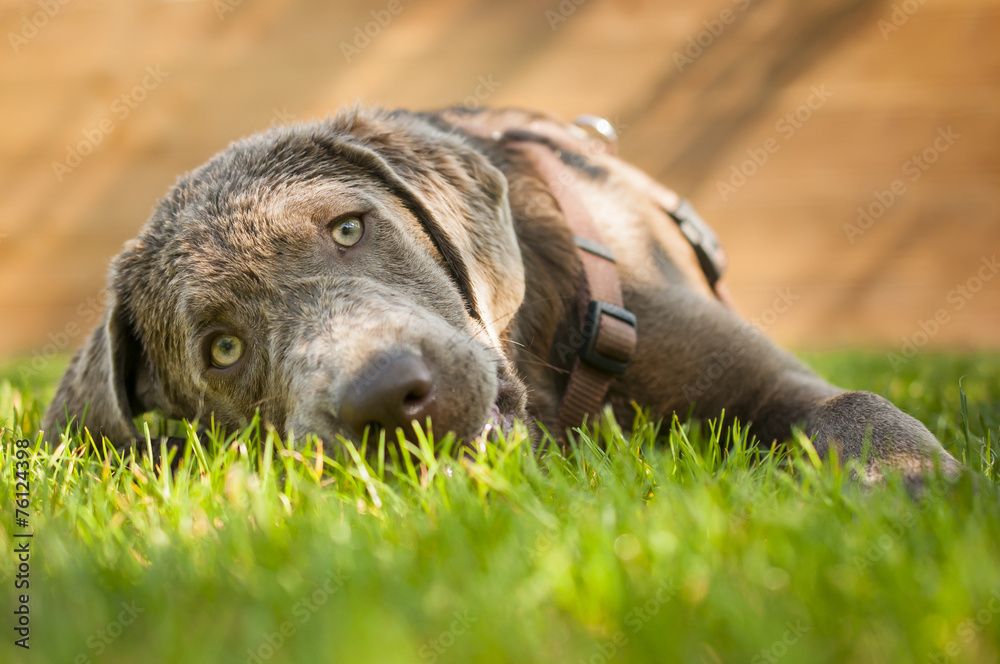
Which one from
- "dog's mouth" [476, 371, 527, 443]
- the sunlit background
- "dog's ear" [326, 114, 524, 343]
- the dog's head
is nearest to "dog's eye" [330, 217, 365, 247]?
the dog's head

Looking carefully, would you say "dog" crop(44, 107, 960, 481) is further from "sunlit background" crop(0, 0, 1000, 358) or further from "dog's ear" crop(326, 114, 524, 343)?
"sunlit background" crop(0, 0, 1000, 358)

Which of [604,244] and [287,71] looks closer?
[604,244]

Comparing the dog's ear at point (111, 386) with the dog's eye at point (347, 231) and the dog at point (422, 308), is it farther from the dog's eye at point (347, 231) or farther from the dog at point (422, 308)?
the dog's eye at point (347, 231)

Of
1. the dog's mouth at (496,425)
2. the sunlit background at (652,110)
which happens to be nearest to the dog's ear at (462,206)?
the dog's mouth at (496,425)

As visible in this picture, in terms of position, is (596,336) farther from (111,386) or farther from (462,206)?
(111,386)

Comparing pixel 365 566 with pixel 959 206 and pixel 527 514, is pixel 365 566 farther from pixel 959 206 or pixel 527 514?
pixel 959 206

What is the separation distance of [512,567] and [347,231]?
1.43m

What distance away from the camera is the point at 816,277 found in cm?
641

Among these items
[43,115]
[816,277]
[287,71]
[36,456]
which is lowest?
[816,277]

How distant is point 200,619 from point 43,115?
750 centimetres

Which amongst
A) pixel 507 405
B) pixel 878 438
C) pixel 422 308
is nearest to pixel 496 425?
pixel 507 405

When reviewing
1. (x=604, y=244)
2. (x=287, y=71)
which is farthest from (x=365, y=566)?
(x=287, y=71)

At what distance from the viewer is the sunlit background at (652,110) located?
6.30 m

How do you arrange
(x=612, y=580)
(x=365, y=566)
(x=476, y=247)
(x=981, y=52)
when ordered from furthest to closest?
(x=981, y=52)
(x=476, y=247)
(x=365, y=566)
(x=612, y=580)
